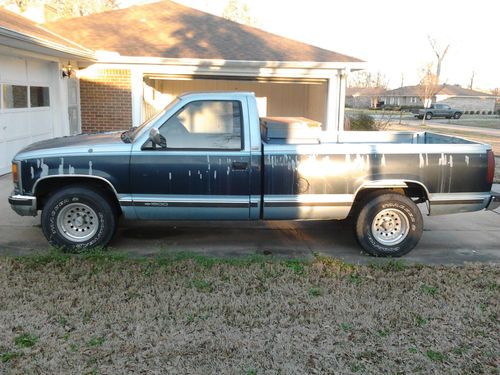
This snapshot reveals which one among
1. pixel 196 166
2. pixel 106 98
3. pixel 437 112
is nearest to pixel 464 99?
pixel 437 112

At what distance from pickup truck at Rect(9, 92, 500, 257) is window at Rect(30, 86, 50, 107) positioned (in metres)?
5.92

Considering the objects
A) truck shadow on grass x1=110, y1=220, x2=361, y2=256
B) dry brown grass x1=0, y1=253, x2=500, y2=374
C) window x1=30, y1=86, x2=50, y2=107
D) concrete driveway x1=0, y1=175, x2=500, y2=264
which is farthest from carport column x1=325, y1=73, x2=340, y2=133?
dry brown grass x1=0, y1=253, x2=500, y2=374

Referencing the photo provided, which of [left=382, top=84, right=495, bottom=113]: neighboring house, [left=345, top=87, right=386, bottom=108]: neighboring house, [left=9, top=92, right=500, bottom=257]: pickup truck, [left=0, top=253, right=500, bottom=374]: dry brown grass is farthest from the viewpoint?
[left=345, top=87, right=386, bottom=108]: neighboring house

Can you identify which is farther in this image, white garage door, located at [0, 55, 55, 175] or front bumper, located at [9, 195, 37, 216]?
white garage door, located at [0, 55, 55, 175]

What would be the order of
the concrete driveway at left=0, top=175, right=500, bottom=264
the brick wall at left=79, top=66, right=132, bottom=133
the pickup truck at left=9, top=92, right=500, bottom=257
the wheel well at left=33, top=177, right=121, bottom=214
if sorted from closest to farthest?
the pickup truck at left=9, top=92, right=500, bottom=257 → the wheel well at left=33, top=177, right=121, bottom=214 → the concrete driveway at left=0, top=175, right=500, bottom=264 → the brick wall at left=79, top=66, right=132, bottom=133

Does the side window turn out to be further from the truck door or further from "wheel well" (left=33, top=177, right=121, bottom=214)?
"wheel well" (left=33, top=177, right=121, bottom=214)

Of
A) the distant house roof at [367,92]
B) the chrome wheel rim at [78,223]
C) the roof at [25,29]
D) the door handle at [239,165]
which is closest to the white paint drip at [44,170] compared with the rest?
the chrome wheel rim at [78,223]

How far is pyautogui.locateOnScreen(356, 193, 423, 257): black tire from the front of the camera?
554 cm

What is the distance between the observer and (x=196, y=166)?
529 centimetres

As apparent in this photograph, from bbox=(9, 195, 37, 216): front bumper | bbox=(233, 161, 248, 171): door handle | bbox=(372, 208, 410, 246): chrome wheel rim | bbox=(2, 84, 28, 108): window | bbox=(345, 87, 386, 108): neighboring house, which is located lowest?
bbox=(372, 208, 410, 246): chrome wheel rim

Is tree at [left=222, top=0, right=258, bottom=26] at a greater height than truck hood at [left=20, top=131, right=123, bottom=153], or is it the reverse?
tree at [left=222, top=0, right=258, bottom=26]

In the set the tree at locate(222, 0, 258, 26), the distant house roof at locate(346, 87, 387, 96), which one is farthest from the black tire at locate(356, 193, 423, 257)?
the distant house roof at locate(346, 87, 387, 96)

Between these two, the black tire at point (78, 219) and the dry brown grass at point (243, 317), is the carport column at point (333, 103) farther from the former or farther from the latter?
the black tire at point (78, 219)

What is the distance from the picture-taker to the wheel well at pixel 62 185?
5.38 m
